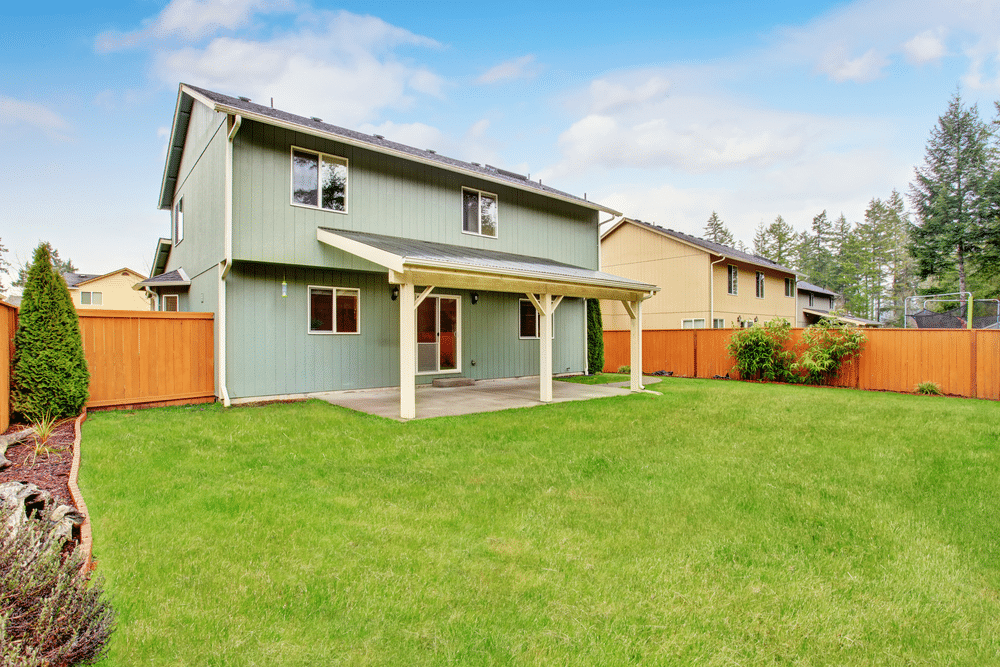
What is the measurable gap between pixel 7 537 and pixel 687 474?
4853 mm

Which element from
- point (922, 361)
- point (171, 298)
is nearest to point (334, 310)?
point (171, 298)

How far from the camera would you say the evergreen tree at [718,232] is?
49.7 m

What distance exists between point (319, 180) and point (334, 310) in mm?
2649

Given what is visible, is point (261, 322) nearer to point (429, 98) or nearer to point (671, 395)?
point (671, 395)

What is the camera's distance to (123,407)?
8109 millimetres

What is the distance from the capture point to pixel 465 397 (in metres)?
9.56

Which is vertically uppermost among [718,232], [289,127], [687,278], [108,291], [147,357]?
[718,232]

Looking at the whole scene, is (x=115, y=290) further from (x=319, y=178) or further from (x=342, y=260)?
(x=342, y=260)

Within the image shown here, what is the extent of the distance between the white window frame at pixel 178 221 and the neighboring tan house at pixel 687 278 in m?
16.7

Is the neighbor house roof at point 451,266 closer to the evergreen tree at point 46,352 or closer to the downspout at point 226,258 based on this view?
the downspout at point 226,258

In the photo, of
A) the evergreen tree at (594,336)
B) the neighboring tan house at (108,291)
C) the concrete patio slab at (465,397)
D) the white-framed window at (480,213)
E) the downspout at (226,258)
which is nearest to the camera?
the concrete patio slab at (465,397)

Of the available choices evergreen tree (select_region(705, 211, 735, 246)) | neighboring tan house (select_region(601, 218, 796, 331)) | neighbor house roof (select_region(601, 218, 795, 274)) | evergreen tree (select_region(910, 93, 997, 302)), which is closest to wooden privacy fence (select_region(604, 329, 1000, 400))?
neighboring tan house (select_region(601, 218, 796, 331))

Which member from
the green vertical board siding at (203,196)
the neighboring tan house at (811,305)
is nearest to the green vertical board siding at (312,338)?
the green vertical board siding at (203,196)

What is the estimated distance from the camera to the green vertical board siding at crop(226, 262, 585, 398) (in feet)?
29.3
